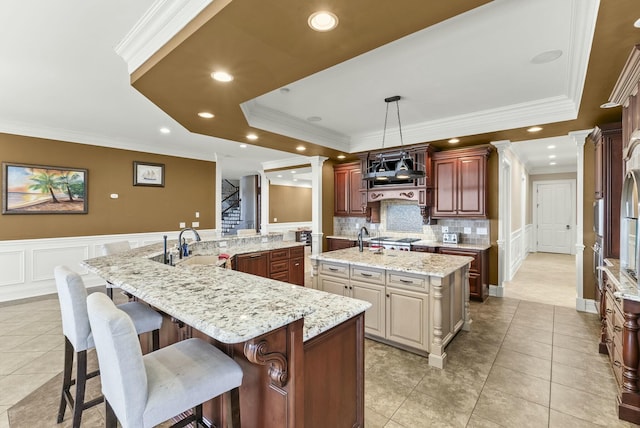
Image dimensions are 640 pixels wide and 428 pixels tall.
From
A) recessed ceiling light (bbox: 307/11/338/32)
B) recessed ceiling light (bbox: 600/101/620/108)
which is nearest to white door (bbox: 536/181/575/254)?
recessed ceiling light (bbox: 600/101/620/108)

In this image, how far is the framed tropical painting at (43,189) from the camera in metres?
4.64

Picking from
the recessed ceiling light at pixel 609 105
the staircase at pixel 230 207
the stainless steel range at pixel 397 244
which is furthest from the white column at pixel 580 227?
the staircase at pixel 230 207

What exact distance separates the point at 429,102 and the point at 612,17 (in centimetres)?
214

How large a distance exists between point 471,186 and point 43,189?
692 centimetres

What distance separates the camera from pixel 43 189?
4.90 meters

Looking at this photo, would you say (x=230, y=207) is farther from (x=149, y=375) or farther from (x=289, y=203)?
(x=149, y=375)

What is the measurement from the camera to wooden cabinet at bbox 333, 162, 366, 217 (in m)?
6.23

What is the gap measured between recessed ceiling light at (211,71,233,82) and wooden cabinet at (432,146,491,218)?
3.86 metres

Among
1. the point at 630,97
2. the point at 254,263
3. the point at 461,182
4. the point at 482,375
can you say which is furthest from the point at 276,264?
the point at 630,97

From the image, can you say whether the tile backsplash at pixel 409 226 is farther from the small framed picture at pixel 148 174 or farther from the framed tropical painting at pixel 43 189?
the framed tropical painting at pixel 43 189

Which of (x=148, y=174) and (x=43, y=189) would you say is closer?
(x=43, y=189)

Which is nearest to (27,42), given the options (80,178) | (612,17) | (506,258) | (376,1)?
(376,1)

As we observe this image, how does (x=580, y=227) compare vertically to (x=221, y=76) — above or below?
below

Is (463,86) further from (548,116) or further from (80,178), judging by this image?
(80,178)
